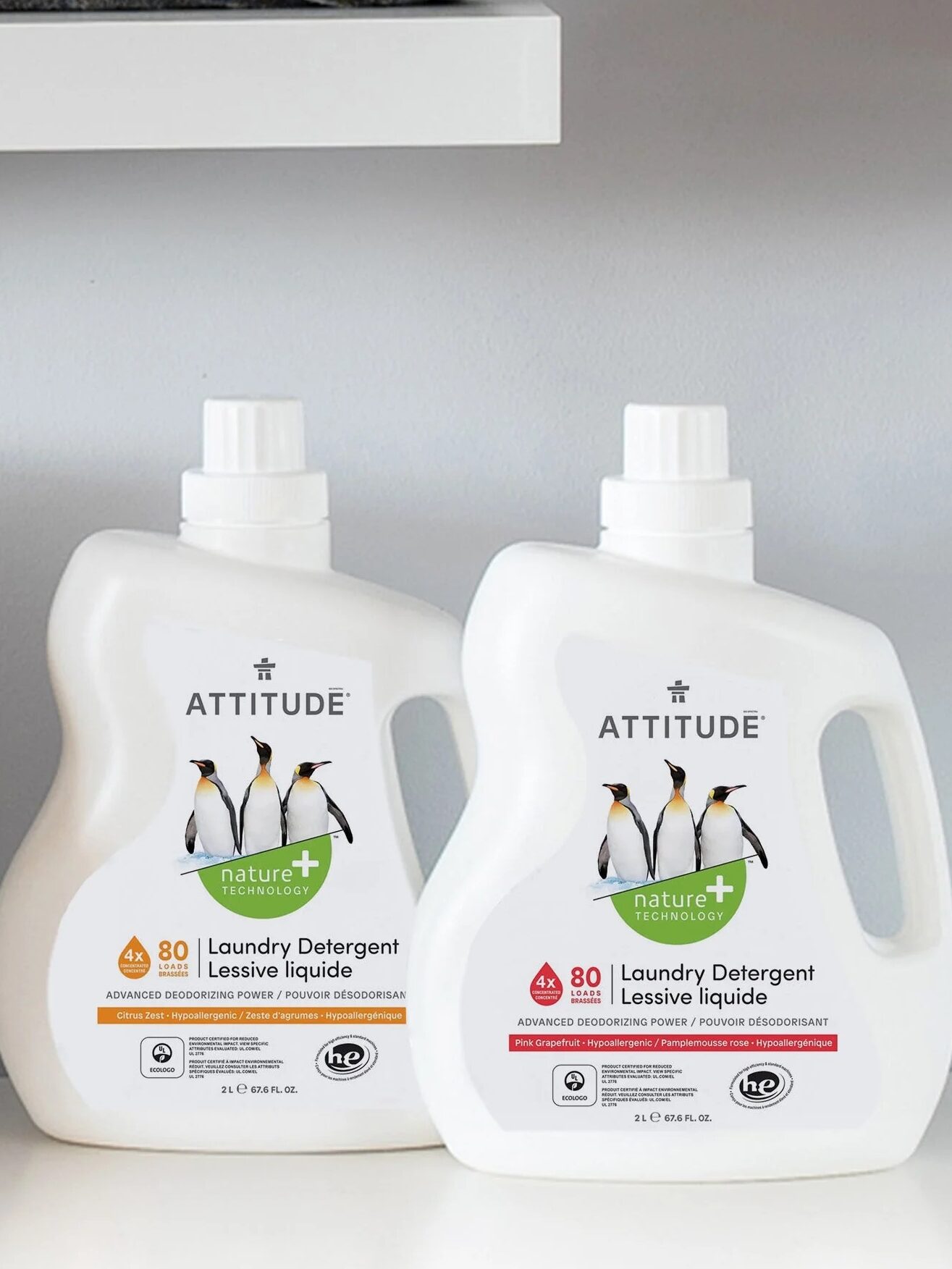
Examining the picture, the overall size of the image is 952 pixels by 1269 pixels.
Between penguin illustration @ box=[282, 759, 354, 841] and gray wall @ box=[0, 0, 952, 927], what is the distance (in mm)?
99

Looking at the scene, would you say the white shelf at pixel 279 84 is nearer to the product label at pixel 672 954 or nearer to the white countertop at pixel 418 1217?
the product label at pixel 672 954

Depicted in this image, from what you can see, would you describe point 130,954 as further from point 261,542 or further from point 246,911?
point 261,542

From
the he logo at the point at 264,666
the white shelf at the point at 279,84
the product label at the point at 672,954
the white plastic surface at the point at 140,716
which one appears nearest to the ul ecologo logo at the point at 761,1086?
the product label at the point at 672,954

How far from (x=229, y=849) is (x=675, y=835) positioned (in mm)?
156

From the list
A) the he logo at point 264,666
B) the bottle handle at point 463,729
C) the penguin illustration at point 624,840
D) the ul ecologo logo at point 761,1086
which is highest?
the he logo at point 264,666

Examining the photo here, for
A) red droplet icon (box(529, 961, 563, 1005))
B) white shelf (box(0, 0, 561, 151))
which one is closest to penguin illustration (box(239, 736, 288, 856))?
red droplet icon (box(529, 961, 563, 1005))

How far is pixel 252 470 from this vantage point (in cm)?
62

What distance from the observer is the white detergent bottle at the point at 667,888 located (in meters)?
0.59

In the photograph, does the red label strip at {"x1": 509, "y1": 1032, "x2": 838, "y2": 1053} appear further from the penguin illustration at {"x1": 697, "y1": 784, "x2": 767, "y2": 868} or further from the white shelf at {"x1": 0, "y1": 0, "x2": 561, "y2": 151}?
the white shelf at {"x1": 0, "y1": 0, "x2": 561, "y2": 151}

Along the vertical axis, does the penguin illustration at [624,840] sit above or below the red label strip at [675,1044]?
above

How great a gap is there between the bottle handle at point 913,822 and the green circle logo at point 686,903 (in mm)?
56

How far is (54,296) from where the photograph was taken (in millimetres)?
700

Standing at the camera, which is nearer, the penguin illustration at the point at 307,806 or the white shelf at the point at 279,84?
the white shelf at the point at 279,84

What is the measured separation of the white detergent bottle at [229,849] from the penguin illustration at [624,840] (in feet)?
0.25
